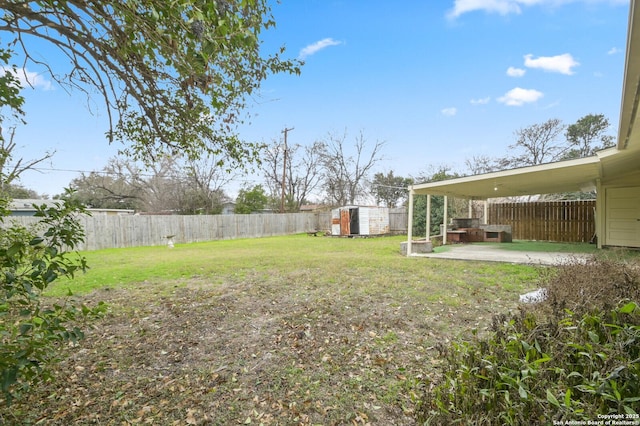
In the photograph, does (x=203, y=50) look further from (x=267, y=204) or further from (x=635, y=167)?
(x=267, y=204)

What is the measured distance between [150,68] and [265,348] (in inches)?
137

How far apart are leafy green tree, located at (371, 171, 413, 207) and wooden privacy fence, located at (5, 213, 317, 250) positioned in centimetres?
931

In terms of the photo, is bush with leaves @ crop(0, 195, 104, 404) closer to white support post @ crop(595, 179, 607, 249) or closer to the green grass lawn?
the green grass lawn

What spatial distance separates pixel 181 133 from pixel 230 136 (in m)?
0.66

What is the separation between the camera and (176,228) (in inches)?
598

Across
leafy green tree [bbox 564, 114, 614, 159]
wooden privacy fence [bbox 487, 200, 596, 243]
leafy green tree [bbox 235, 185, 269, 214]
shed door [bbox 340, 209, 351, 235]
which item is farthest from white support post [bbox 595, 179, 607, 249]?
leafy green tree [bbox 235, 185, 269, 214]

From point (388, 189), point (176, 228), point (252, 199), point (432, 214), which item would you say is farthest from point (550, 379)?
point (388, 189)

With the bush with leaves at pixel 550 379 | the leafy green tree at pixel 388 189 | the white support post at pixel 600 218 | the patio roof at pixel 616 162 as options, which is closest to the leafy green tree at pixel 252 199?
the leafy green tree at pixel 388 189

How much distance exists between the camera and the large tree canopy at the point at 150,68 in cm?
267

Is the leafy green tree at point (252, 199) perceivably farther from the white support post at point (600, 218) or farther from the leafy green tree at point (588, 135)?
the leafy green tree at point (588, 135)

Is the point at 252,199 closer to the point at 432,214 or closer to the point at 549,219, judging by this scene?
the point at 432,214

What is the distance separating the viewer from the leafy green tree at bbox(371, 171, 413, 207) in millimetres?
27531

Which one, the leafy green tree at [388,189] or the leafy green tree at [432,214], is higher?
the leafy green tree at [388,189]

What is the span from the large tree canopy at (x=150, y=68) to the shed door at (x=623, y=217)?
10.6 meters
